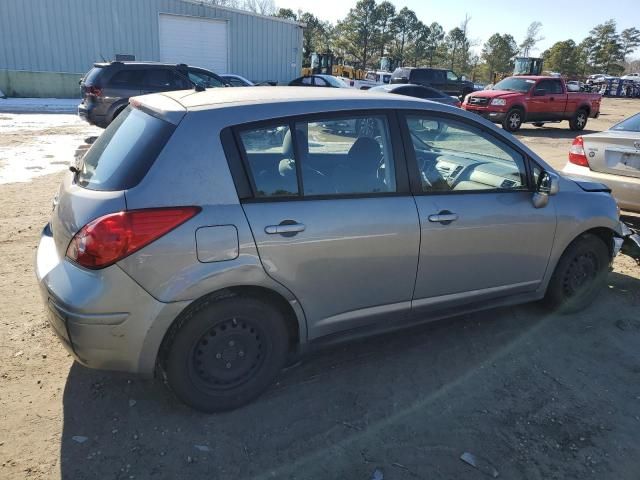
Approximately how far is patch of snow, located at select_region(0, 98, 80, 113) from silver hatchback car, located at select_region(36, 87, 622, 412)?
1907 cm

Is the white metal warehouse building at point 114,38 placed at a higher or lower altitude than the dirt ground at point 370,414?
higher

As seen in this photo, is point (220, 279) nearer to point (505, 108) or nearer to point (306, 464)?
point (306, 464)

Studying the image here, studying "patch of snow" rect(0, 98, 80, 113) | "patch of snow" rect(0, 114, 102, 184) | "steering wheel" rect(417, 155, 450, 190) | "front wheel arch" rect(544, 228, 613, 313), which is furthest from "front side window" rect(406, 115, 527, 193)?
"patch of snow" rect(0, 98, 80, 113)

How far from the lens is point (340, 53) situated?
6712 centimetres

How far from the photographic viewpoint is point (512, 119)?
1745 cm

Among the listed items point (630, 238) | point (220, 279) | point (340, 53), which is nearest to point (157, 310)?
point (220, 279)

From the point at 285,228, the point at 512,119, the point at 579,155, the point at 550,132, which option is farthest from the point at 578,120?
the point at 285,228

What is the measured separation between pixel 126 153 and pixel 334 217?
1.17 metres

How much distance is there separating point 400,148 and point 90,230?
1823 millimetres

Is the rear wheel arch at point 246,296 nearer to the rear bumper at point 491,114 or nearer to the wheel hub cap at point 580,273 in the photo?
the wheel hub cap at point 580,273

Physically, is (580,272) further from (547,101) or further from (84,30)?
(84,30)

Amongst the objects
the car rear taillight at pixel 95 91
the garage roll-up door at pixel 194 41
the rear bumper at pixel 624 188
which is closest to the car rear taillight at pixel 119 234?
the rear bumper at pixel 624 188

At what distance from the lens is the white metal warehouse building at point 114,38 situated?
71.9 feet

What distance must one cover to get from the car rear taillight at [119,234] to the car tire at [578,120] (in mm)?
20085
